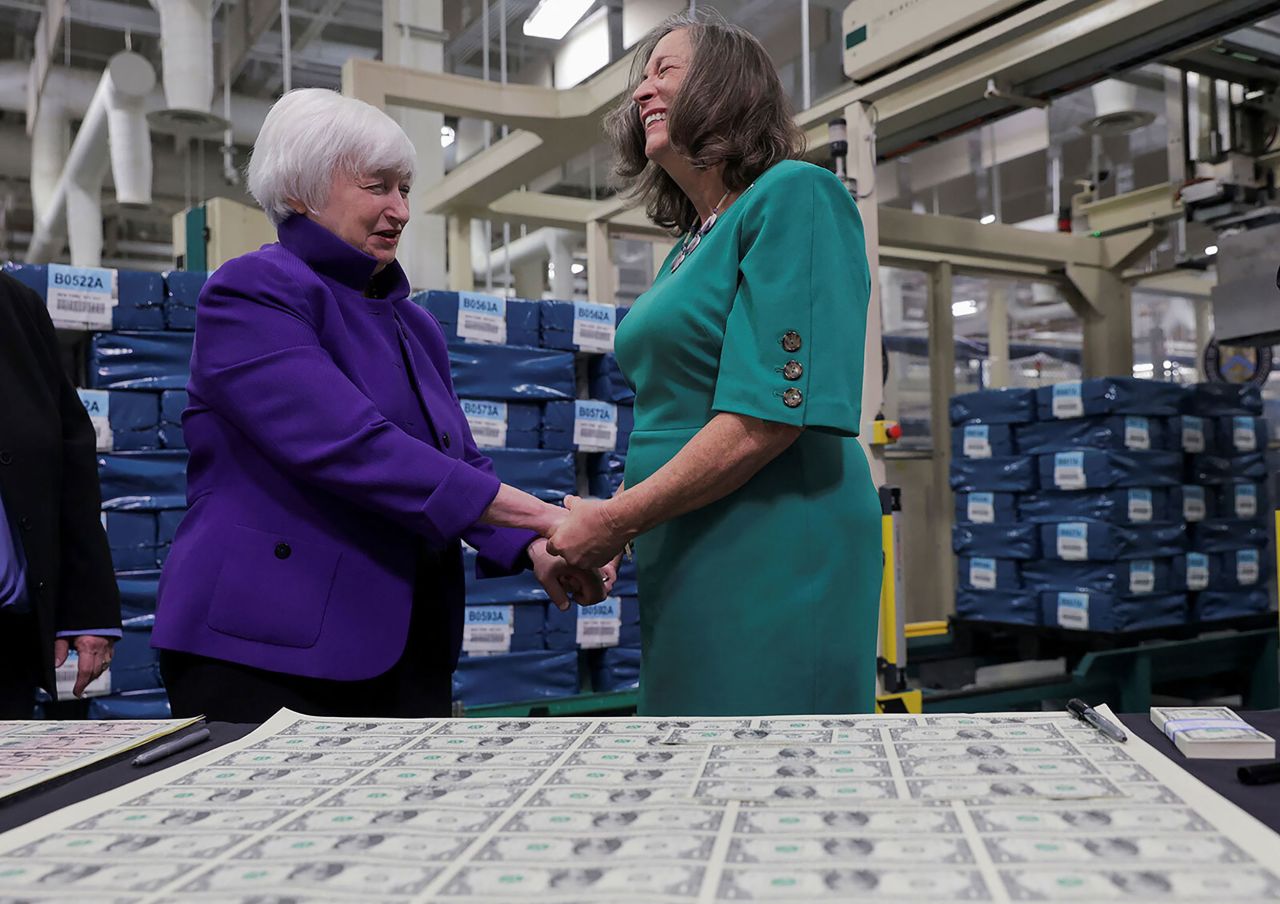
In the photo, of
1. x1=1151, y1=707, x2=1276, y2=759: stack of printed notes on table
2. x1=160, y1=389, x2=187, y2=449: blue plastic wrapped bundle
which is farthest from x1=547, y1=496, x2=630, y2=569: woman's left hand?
x1=160, y1=389, x2=187, y2=449: blue plastic wrapped bundle

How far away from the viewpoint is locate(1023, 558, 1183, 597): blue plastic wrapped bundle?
16.7ft

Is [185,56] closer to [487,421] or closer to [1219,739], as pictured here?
[487,421]

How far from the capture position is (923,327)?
12.2 meters

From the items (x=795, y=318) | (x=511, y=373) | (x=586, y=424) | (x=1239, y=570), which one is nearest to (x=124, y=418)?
(x=511, y=373)

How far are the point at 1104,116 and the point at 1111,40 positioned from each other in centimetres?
276

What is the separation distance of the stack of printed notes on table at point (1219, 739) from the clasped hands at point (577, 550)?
2.26ft

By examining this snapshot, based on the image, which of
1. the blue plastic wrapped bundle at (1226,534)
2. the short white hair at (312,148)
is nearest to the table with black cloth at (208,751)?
the short white hair at (312,148)

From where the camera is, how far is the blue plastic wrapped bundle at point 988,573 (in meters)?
5.50

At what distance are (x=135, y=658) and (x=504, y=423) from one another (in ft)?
4.54

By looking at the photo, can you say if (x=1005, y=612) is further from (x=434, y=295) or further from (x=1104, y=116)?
(x=434, y=295)

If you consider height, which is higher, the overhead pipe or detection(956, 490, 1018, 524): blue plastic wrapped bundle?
the overhead pipe

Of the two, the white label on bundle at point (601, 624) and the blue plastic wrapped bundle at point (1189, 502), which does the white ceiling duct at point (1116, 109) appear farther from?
the white label on bundle at point (601, 624)

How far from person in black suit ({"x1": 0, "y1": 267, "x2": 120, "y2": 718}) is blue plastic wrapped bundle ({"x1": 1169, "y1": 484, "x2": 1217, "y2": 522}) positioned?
4916mm

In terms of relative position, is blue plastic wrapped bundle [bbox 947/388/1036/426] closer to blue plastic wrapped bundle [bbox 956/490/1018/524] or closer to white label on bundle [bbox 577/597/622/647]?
blue plastic wrapped bundle [bbox 956/490/1018/524]
